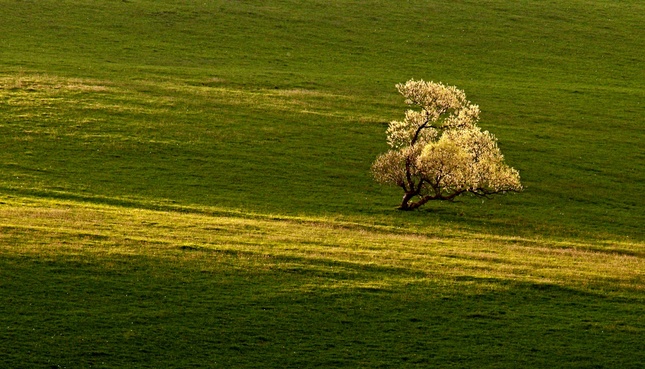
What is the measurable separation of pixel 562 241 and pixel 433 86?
37.6ft

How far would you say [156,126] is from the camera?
61781mm

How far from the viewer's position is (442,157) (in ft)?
159

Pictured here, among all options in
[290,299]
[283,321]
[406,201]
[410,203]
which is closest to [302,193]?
[406,201]

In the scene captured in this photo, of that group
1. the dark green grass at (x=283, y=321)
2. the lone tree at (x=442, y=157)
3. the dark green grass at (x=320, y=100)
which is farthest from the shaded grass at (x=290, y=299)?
the dark green grass at (x=320, y=100)

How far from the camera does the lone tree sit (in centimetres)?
4850

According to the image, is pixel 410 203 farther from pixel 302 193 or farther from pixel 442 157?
pixel 302 193

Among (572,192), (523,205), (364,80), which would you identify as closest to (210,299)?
(523,205)

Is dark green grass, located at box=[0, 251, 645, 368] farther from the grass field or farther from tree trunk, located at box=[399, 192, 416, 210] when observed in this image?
tree trunk, located at box=[399, 192, 416, 210]

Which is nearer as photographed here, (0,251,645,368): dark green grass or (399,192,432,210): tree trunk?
(0,251,645,368): dark green grass

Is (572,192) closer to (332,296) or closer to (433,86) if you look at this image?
(433,86)

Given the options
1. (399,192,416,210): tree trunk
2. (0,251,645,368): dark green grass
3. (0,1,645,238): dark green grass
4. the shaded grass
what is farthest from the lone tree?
(0,251,645,368): dark green grass

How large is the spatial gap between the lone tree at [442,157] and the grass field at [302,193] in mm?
1973

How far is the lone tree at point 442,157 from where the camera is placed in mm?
48500

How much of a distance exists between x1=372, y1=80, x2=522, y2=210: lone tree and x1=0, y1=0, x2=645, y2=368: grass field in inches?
77.7
